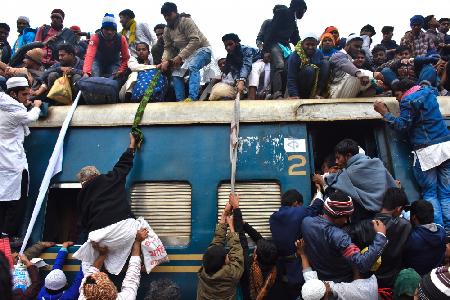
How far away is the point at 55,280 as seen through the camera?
13.6 feet

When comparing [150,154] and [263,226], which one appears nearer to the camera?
[263,226]

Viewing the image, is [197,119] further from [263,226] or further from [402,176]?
[402,176]

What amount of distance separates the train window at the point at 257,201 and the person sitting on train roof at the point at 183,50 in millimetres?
1518

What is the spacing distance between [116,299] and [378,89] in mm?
3832

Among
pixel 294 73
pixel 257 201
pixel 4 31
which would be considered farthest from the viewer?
pixel 4 31

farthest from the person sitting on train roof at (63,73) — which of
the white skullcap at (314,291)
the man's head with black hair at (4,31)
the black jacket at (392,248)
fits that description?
the black jacket at (392,248)

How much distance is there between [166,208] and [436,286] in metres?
2.95

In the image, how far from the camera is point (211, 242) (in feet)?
14.0

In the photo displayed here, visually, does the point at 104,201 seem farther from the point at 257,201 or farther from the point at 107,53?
the point at 107,53

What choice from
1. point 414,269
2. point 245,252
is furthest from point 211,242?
point 414,269

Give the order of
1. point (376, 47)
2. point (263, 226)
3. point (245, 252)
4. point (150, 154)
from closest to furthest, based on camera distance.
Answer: point (245, 252) < point (263, 226) < point (150, 154) < point (376, 47)

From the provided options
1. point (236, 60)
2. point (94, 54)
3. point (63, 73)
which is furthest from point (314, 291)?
point (94, 54)

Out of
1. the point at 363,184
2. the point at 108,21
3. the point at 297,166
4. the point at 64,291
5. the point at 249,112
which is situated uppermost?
the point at 108,21

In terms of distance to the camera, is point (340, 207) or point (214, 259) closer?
point (340, 207)
